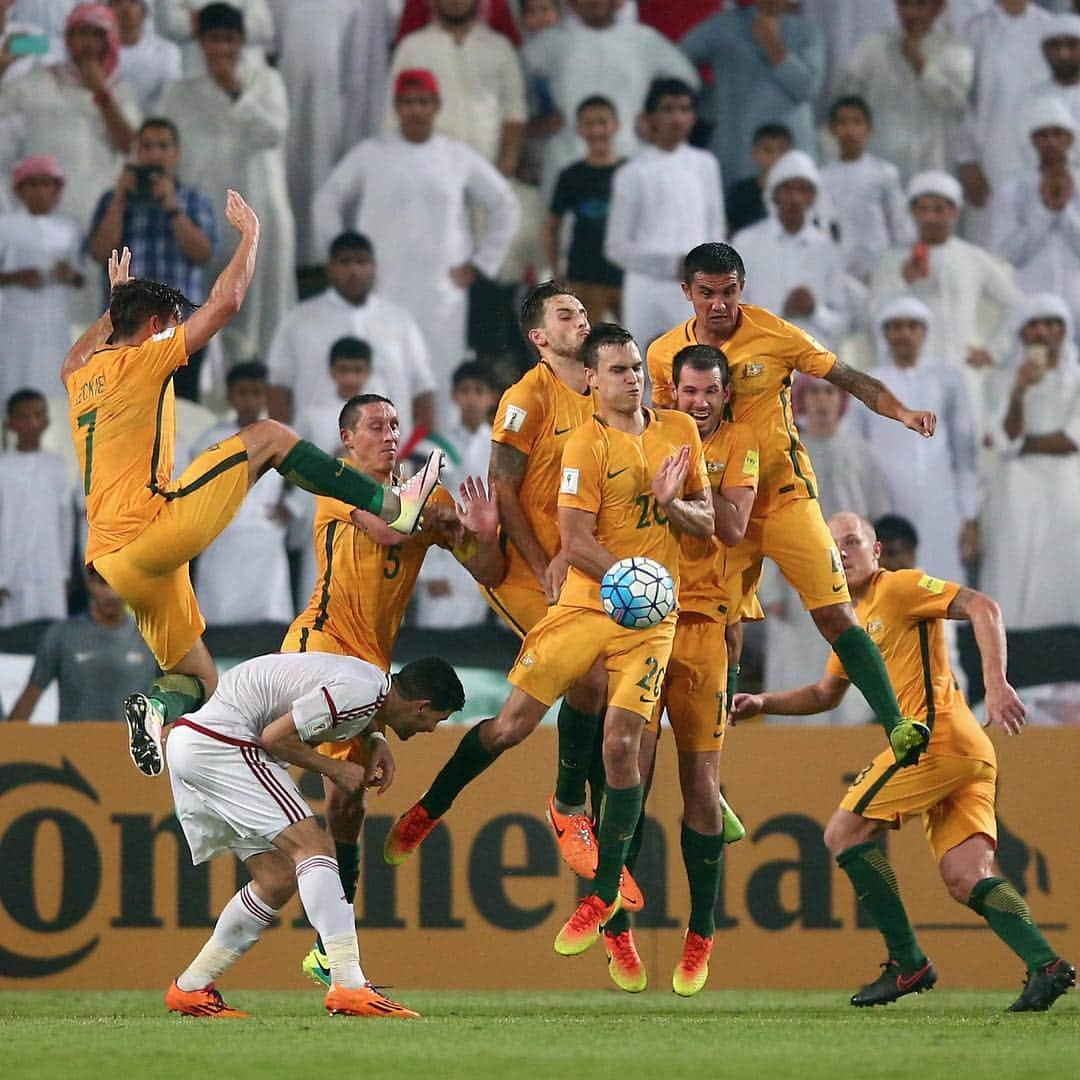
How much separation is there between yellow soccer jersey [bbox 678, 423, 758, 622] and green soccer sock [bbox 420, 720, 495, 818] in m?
1.09

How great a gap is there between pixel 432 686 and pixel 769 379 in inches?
85.1

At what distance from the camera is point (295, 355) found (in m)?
14.0

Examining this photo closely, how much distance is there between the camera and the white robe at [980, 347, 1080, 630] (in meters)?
13.8

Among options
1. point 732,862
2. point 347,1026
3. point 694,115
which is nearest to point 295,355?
point 694,115

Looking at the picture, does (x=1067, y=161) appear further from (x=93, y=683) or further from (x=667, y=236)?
(x=93, y=683)

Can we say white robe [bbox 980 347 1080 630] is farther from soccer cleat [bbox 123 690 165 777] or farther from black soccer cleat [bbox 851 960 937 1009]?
soccer cleat [bbox 123 690 165 777]

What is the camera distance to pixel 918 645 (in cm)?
962

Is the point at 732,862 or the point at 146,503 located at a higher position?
the point at 146,503

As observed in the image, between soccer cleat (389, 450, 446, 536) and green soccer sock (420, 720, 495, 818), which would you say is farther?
green soccer sock (420, 720, 495, 818)

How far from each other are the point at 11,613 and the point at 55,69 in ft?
13.7

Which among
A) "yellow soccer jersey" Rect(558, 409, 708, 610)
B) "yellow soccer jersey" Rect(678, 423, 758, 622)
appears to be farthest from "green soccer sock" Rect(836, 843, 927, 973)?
"yellow soccer jersey" Rect(558, 409, 708, 610)

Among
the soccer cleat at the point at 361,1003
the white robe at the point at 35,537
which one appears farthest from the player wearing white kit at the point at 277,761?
the white robe at the point at 35,537

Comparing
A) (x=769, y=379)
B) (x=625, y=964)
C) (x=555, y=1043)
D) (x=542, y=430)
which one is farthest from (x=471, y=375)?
(x=555, y=1043)

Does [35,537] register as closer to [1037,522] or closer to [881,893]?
[881,893]
